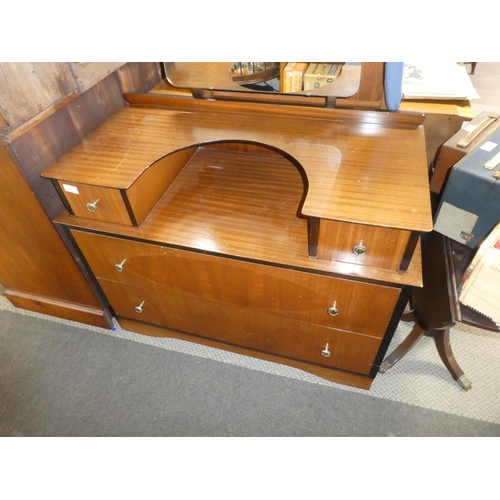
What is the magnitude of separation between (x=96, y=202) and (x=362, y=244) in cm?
99

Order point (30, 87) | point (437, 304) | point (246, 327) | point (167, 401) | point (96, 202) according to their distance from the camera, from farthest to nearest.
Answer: point (167, 401) < point (246, 327) < point (437, 304) < point (96, 202) < point (30, 87)

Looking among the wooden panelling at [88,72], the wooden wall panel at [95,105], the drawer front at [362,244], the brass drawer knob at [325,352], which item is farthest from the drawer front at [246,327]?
the wooden panelling at [88,72]

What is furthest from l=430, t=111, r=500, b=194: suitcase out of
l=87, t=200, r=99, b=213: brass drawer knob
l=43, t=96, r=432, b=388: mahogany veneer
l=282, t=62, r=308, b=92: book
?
l=87, t=200, r=99, b=213: brass drawer knob

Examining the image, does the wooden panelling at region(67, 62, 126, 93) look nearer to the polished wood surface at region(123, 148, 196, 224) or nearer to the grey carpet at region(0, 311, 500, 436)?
the polished wood surface at region(123, 148, 196, 224)

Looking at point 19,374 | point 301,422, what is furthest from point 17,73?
point 301,422

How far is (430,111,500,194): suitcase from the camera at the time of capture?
4.89ft

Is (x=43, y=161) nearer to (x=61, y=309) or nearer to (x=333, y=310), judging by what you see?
(x=61, y=309)

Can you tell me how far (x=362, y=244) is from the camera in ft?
3.96

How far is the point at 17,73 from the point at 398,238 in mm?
1377

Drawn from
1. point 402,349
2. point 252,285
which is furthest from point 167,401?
point 402,349

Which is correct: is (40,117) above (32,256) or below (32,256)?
above

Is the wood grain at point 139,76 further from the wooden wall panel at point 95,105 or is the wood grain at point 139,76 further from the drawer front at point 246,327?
the drawer front at point 246,327
